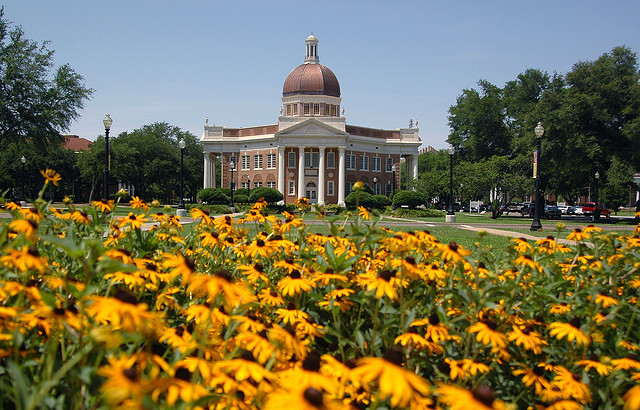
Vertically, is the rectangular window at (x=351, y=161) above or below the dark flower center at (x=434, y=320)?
above

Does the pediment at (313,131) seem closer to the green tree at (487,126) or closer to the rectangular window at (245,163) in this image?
the rectangular window at (245,163)

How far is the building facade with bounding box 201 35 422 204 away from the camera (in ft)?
224

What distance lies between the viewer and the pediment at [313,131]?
67.2 metres

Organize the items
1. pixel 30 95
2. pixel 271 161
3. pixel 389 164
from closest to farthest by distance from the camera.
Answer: pixel 30 95 → pixel 271 161 → pixel 389 164

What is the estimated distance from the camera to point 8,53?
113 feet

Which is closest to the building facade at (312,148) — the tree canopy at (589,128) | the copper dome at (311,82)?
the copper dome at (311,82)

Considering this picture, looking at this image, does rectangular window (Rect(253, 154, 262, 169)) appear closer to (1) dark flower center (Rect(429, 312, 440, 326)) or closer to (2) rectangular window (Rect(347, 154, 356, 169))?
(2) rectangular window (Rect(347, 154, 356, 169))

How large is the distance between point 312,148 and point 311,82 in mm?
10780

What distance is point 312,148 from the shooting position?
6956cm

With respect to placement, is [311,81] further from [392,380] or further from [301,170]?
[392,380]

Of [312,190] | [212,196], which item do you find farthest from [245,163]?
[212,196]

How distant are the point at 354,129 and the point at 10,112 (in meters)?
46.7

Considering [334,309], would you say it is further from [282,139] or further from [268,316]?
[282,139]

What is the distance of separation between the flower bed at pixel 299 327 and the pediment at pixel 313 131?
6252cm
